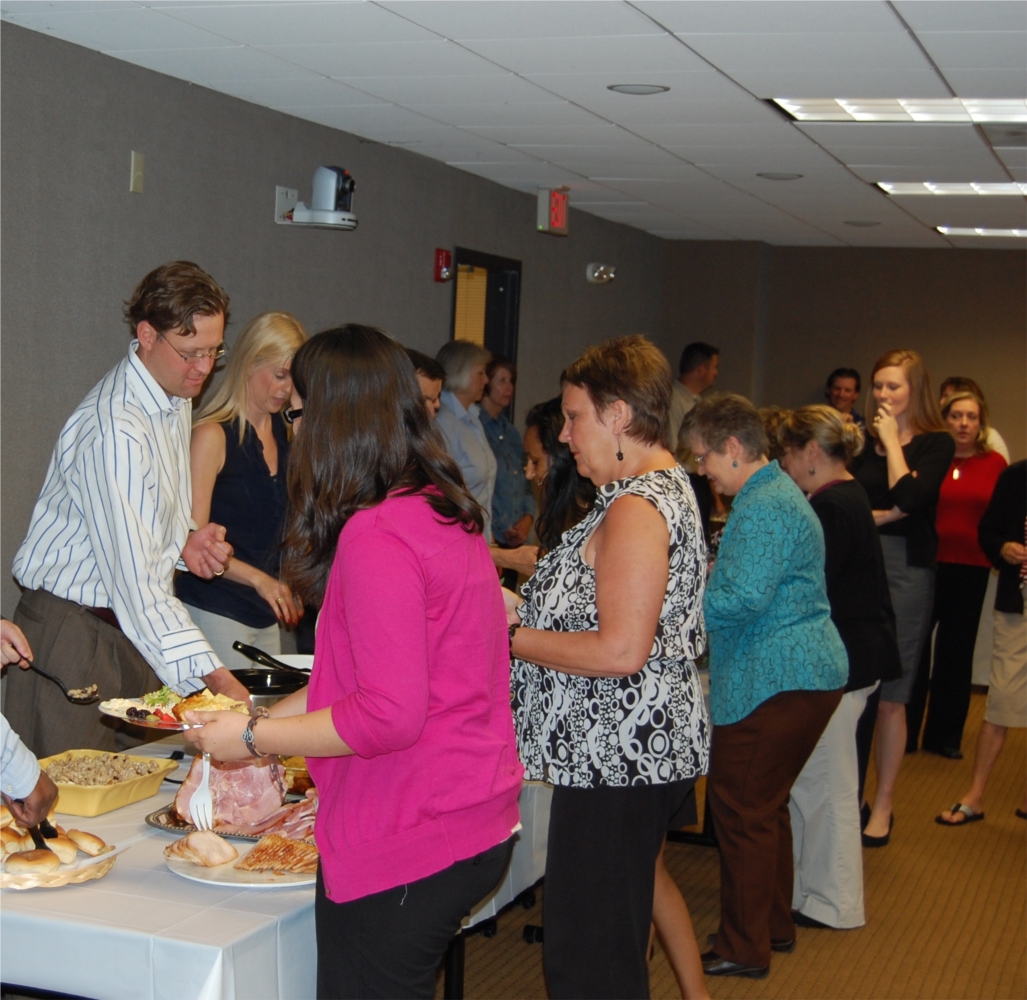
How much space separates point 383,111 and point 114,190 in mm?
1159

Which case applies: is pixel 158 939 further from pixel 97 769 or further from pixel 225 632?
pixel 225 632

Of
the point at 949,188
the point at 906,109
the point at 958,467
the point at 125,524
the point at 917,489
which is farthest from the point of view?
the point at 949,188

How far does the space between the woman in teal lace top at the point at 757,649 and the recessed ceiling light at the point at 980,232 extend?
5182 millimetres

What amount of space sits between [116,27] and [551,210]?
10.5 feet

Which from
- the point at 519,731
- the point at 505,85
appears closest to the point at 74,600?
the point at 519,731

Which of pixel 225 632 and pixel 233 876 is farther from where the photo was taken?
pixel 225 632

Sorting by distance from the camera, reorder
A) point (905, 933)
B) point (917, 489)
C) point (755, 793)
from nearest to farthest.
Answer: point (755, 793)
point (905, 933)
point (917, 489)

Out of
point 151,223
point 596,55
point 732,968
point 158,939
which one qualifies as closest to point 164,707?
point 158,939

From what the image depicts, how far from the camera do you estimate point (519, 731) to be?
2.45m

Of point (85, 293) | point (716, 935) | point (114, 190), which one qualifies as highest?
point (114, 190)

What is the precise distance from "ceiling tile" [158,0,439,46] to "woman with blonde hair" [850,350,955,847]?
7.51ft

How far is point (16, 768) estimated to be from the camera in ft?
5.77

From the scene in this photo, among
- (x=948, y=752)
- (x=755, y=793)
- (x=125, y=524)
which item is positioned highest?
(x=125, y=524)

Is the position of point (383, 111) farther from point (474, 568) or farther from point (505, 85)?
point (474, 568)
